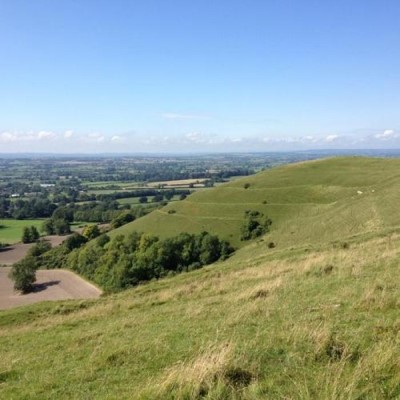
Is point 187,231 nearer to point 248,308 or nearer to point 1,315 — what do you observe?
point 1,315

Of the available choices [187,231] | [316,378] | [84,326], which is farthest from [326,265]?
[187,231]

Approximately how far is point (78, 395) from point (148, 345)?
2.63 m

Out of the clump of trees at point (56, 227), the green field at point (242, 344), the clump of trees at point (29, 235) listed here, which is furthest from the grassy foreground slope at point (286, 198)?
the clump of trees at point (56, 227)

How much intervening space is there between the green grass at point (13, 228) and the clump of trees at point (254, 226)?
73966mm

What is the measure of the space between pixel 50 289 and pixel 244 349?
2823 inches

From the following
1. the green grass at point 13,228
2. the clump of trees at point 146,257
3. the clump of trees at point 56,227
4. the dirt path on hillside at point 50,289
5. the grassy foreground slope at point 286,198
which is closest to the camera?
the grassy foreground slope at point 286,198

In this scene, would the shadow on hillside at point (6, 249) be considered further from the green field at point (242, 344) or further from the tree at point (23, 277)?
the green field at point (242, 344)

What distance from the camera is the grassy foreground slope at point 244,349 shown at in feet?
21.2

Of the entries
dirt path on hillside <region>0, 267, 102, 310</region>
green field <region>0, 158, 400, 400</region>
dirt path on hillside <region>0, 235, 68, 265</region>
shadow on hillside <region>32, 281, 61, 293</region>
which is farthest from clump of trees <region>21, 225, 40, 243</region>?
green field <region>0, 158, 400, 400</region>

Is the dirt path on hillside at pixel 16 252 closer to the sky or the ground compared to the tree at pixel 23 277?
closer to the ground

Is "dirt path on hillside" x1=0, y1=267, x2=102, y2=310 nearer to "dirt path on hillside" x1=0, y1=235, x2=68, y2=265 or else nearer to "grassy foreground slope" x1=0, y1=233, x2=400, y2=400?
"dirt path on hillside" x1=0, y1=235, x2=68, y2=265

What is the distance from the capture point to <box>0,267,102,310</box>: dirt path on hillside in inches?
2557

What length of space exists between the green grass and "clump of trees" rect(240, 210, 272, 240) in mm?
73966

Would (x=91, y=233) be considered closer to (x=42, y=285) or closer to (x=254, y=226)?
(x=42, y=285)
